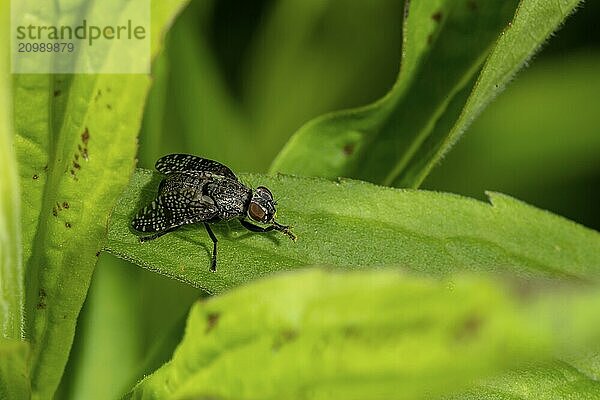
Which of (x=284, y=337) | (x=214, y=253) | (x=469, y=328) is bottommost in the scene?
(x=214, y=253)

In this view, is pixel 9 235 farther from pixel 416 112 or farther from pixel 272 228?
pixel 416 112

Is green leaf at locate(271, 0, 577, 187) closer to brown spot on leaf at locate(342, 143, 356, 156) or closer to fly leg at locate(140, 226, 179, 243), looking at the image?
brown spot on leaf at locate(342, 143, 356, 156)

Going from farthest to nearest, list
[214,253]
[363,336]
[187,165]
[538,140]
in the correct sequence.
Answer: [538,140] < [187,165] < [214,253] < [363,336]

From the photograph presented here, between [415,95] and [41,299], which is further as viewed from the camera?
[415,95]

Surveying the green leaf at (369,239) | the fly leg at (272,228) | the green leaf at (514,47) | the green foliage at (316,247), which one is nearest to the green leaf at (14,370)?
the green foliage at (316,247)

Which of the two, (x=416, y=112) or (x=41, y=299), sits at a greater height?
(x=416, y=112)

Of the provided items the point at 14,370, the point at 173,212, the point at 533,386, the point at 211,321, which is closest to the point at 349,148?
the point at 173,212

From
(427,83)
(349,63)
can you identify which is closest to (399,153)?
(427,83)

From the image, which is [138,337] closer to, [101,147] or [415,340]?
[101,147]
